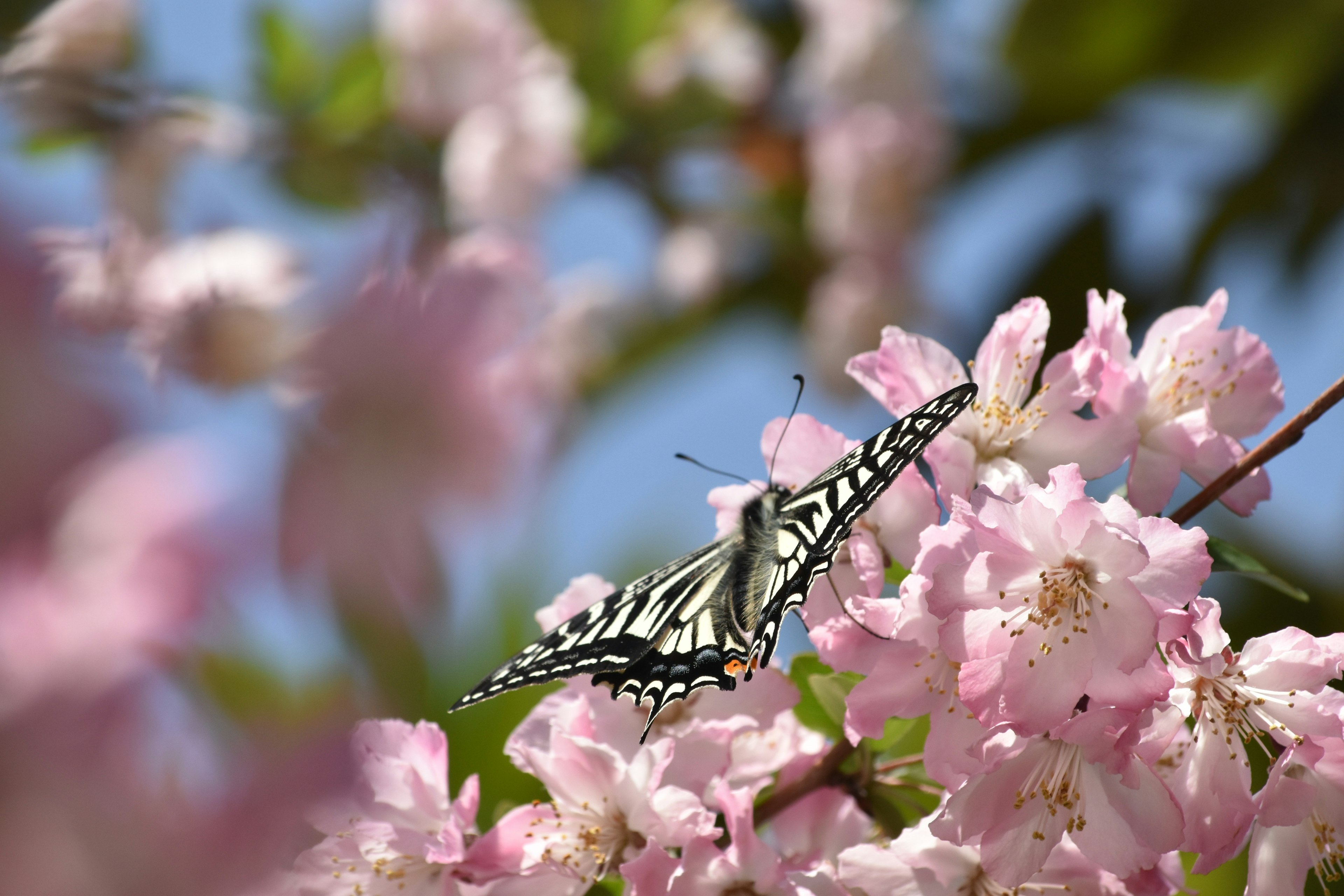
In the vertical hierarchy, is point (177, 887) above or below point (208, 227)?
below

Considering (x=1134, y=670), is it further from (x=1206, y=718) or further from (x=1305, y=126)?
(x=1305, y=126)

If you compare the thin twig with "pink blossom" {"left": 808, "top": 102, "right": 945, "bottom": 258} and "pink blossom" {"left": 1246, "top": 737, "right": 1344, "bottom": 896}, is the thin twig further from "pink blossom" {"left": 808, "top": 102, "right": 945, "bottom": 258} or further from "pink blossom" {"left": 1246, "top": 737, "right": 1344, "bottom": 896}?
"pink blossom" {"left": 808, "top": 102, "right": 945, "bottom": 258}

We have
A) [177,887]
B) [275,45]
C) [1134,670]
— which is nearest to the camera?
[177,887]

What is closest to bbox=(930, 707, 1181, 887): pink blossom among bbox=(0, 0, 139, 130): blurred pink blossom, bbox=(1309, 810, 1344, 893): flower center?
bbox=(1309, 810, 1344, 893): flower center

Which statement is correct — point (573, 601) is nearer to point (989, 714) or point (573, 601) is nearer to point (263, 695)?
point (989, 714)

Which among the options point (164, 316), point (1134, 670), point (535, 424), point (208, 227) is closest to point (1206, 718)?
point (1134, 670)

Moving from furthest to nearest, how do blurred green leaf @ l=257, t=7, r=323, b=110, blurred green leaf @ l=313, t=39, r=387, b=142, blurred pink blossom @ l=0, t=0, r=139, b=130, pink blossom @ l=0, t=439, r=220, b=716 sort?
blurred green leaf @ l=313, t=39, r=387, b=142, blurred green leaf @ l=257, t=7, r=323, b=110, blurred pink blossom @ l=0, t=0, r=139, b=130, pink blossom @ l=0, t=439, r=220, b=716

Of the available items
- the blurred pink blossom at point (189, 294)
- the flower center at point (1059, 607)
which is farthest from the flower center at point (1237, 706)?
the blurred pink blossom at point (189, 294)
